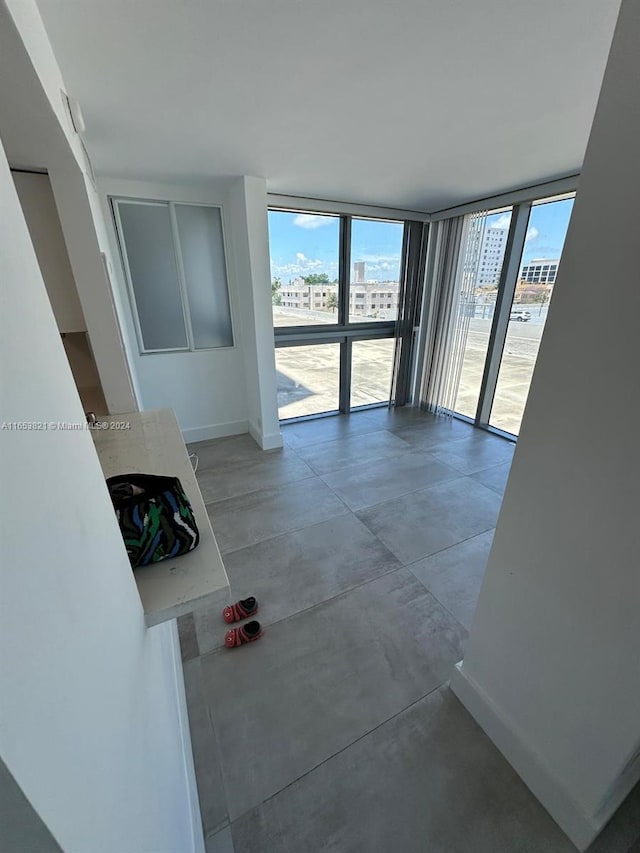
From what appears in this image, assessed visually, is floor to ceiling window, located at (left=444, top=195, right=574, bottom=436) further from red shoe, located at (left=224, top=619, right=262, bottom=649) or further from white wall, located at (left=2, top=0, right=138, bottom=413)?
white wall, located at (left=2, top=0, right=138, bottom=413)

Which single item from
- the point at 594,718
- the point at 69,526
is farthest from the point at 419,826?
the point at 69,526

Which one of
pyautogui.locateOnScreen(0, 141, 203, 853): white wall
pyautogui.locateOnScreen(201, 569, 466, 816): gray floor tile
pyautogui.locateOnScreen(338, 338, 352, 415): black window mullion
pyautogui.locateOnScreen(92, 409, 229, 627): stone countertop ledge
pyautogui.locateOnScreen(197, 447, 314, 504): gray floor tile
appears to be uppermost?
pyautogui.locateOnScreen(0, 141, 203, 853): white wall

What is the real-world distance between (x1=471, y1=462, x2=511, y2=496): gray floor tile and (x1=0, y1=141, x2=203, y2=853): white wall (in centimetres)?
304

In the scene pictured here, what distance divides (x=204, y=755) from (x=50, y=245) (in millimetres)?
2274

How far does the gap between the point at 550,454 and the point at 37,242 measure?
2.23 m

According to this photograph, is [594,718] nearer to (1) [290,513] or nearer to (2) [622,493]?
(2) [622,493]

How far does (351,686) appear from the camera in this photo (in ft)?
5.13

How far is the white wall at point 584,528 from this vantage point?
0.77 m

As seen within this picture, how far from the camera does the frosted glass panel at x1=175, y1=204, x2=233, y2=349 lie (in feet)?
10.7

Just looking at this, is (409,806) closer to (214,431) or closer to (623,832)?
(623,832)

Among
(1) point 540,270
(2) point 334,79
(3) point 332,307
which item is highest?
(2) point 334,79

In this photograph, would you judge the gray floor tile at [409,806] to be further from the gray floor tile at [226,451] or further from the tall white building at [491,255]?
the tall white building at [491,255]

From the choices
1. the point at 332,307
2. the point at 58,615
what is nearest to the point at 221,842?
the point at 58,615

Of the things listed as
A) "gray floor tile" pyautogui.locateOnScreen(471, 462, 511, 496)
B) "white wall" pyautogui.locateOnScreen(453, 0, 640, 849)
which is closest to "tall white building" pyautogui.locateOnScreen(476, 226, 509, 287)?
"gray floor tile" pyautogui.locateOnScreen(471, 462, 511, 496)
